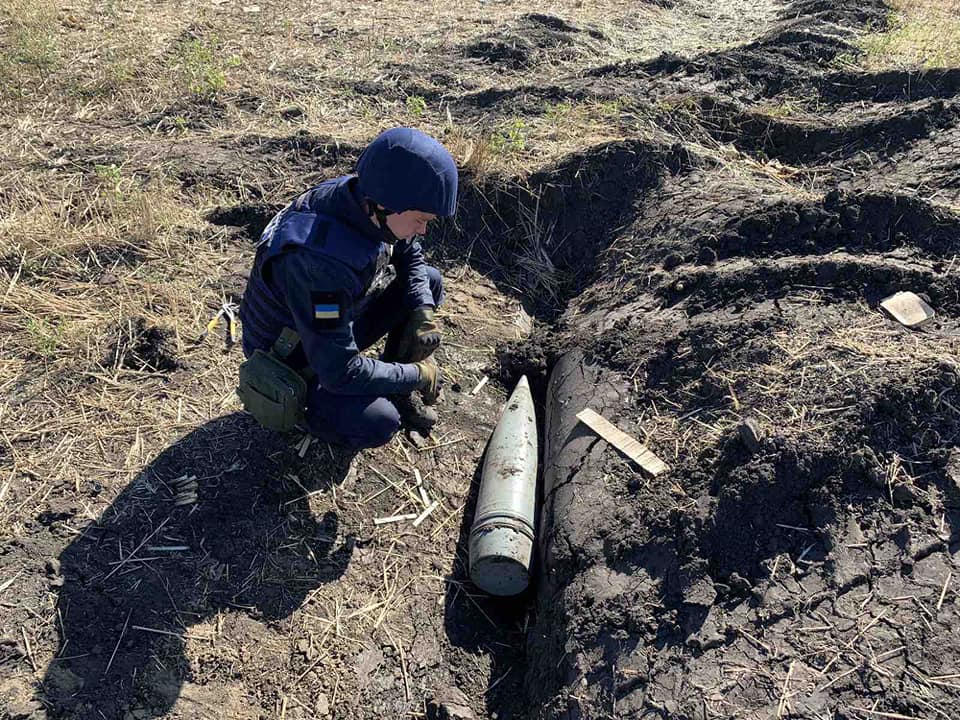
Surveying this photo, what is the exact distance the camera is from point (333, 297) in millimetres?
3232

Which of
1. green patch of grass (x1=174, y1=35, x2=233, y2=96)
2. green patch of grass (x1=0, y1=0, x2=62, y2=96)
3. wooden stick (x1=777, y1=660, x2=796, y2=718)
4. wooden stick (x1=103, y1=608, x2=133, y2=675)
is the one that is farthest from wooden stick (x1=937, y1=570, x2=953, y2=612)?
green patch of grass (x1=0, y1=0, x2=62, y2=96)

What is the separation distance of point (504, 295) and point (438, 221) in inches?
32.6

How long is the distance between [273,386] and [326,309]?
1.92 feet

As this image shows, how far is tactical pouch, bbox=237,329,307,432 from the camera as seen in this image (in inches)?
141

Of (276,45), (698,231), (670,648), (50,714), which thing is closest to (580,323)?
(698,231)

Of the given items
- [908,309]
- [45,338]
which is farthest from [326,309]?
[908,309]

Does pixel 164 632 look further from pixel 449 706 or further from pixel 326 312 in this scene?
pixel 326 312

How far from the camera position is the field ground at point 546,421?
3109mm

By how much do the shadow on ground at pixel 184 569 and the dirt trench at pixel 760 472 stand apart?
1.32m

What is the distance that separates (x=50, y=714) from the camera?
2.92m

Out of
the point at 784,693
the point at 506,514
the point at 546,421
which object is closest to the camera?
the point at 784,693

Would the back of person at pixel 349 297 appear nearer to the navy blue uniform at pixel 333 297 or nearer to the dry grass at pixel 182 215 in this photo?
the navy blue uniform at pixel 333 297

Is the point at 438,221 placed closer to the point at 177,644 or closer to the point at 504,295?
the point at 504,295

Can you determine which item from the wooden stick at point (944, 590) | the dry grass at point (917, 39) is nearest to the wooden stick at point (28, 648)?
the wooden stick at point (944, 590)
